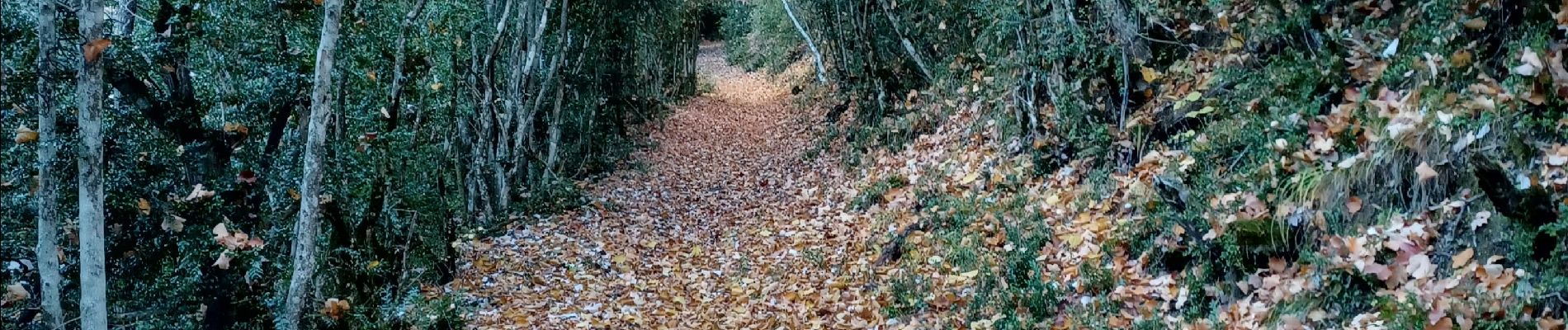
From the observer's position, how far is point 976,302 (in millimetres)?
6031

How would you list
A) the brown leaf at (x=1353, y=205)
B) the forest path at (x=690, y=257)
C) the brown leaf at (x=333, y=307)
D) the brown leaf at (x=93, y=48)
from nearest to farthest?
the brown leaf at (x=93, y=48)
the brown leaf at (x=1353, y=205)
the brown leaf at (x=333, y=307)
the forest path at (x=690, y=257)

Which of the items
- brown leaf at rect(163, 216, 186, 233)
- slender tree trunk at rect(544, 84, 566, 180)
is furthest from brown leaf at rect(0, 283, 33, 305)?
slender tree trunk at rect(544, 84, 566, 180)

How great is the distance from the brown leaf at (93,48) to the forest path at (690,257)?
12.4 feet

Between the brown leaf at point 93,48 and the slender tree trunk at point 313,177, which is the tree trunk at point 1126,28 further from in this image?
the brown leaf at point 93,48

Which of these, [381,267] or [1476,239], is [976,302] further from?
[381,267]

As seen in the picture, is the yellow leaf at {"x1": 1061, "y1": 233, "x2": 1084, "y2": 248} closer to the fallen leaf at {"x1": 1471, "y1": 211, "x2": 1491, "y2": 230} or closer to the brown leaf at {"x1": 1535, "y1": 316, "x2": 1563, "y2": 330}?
the fallen leaf at {"x1": 1471, "y1": 211, "x2": 1491, "y2": 230}

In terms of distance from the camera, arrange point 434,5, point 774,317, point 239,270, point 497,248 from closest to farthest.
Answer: point 239,270 → point 774,317 → point 434,5 → point 497,248

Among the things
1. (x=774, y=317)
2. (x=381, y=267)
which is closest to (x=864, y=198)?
(x=774, y=317)

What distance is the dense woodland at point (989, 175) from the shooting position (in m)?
4.35

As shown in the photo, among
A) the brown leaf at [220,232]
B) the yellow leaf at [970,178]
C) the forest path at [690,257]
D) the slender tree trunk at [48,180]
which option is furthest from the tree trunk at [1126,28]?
the slender tree trunk at [48,180]

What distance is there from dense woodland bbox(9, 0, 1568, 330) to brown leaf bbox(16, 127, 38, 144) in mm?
66

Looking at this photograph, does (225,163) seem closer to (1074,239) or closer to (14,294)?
(14,294)

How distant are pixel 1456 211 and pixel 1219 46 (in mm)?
3246

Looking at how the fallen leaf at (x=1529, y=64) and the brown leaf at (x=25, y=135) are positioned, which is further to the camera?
the fallen leaf at (x=1529, y=64)
